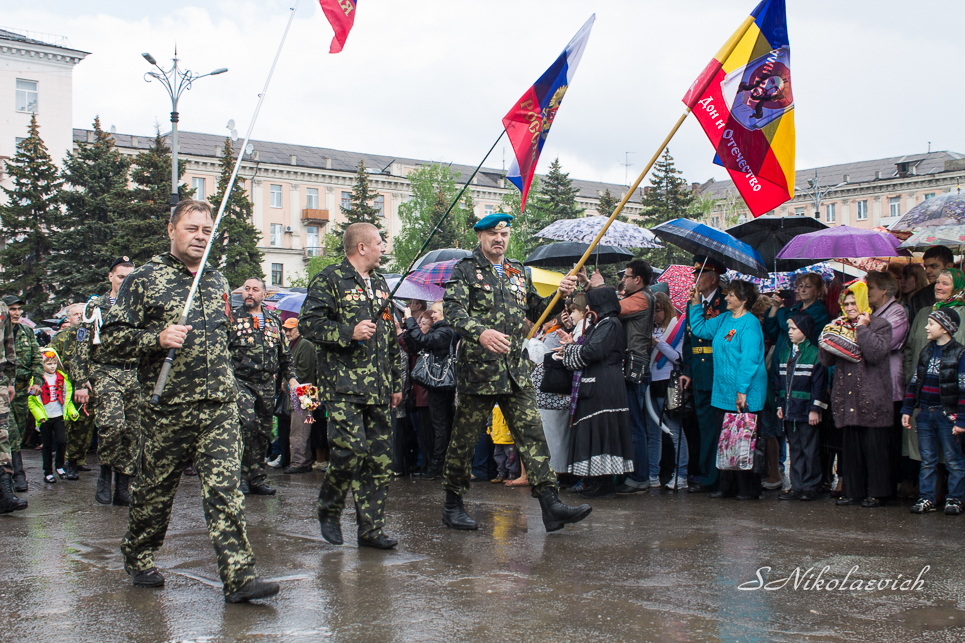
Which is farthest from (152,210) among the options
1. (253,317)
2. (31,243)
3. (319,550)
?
(319,550)

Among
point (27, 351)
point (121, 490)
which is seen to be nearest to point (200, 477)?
point (121, 490)

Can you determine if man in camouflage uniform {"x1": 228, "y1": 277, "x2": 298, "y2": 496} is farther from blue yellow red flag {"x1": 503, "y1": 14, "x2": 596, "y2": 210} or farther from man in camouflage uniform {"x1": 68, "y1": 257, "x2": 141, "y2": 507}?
blue yellow red flag {"x1": 503, "y1": 14, "x2": 596, "y2": 210}

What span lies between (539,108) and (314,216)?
75722mm

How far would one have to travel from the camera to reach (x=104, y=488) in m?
8.80

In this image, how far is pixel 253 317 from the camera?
30.2ft

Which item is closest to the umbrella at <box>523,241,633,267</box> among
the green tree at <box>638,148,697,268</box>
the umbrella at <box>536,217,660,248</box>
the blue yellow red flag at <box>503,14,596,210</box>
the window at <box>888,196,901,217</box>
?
the umbrella at <box>536,217,660,248</box>

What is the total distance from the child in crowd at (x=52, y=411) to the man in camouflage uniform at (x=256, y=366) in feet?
9.16

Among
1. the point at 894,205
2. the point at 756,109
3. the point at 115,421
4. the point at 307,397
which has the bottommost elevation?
the point at 115,421

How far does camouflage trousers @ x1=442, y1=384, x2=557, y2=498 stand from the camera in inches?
260

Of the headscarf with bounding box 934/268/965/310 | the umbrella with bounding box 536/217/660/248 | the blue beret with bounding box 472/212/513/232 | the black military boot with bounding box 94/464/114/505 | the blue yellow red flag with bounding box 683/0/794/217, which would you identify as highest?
the blue yellow red flag with bounding box 683/0/794/217

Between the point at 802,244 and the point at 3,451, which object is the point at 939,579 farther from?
the point at 3,451

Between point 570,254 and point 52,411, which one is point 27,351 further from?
point 570,254

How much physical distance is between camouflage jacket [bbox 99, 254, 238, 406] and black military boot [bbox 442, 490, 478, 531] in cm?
237

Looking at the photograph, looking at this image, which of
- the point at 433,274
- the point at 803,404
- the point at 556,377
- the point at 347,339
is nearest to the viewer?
the point at 347,339
